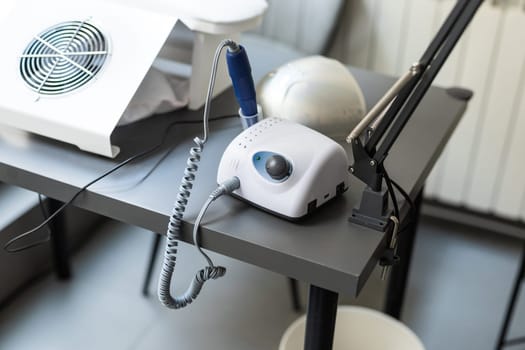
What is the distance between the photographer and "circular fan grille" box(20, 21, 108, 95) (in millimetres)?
1146

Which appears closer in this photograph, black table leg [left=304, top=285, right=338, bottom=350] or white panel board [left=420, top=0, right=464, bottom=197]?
black table leg [left=304, top=285, right=338, bottom=350]

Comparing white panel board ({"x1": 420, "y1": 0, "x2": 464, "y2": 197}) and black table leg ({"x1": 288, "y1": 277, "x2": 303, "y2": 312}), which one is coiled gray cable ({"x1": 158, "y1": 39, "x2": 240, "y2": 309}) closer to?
black table leg ({"x1": 288, "y1": 277, "x2": 303, "y2": 312})

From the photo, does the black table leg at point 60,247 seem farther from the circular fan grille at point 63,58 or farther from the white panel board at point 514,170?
the white panel board at point 514,170

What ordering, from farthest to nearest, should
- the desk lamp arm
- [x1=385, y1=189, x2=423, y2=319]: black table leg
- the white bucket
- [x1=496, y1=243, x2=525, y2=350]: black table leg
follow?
[x1=496, y1=243, x2=525, y2=350]: black table leg
[x1=385, y1=189, x2=423, y2=319]: black table leg
the white bucket
the desk lamp arm

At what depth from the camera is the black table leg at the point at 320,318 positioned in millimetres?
982

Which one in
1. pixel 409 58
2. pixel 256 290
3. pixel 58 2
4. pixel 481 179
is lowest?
pixel 256 290

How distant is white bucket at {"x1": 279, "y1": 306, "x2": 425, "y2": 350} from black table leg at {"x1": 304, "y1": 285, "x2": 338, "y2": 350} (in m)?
0.40

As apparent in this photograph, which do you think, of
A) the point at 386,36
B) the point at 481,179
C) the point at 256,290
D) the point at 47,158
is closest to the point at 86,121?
the point at 47,158

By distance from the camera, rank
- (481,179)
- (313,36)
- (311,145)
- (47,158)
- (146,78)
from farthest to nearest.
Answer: (481,179) → (313,36) → (146,78) → (47,158) → (311,145)

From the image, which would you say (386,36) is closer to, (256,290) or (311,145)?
(256,290)

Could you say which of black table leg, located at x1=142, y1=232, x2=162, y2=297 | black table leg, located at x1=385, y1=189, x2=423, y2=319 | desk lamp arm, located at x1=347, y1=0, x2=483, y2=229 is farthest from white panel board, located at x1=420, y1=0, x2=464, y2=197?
desk lamp arm, located at x1=347, y1=0, x2=483, y2=229

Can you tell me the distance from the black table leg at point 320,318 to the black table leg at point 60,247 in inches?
40.3

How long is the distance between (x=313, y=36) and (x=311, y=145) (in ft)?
3.39

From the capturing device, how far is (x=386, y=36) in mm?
2006
